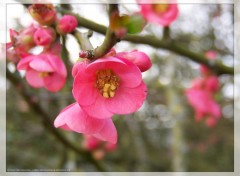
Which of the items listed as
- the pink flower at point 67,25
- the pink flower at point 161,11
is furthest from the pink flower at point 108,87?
the pink flower at point 161,11

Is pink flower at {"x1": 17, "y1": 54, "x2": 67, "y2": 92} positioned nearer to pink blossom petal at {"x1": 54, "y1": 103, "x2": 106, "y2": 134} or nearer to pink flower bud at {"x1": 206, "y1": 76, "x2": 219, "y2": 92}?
pink blossom petal at {"x1": 54, "y1": 103, "x2": 106, "y2": 134}

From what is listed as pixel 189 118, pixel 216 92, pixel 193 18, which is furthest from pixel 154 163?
pixel 216 92

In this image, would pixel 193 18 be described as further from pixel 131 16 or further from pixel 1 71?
pixel 131 16

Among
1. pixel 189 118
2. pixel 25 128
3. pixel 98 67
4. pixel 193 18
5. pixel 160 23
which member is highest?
pixel 98 67

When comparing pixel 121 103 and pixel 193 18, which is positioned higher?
pixel 121 103

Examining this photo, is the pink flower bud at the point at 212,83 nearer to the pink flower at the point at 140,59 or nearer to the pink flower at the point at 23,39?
the pink flower at the point at 23,39

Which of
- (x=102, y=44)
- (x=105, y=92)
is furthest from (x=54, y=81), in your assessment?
(x=102, y=44)

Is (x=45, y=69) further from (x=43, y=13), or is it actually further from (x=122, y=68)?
(x=122, y=68)
